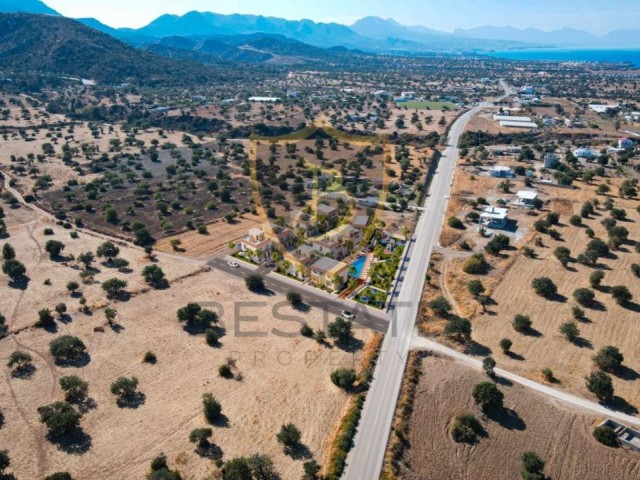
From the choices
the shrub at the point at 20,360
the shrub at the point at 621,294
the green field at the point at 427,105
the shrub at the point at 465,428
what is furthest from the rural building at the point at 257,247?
the green field at the point at 427,105

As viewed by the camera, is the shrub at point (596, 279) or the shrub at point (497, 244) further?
the shrub at point (497, 244)

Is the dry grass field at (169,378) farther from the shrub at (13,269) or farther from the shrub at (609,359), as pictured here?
the shrub at (609,359)

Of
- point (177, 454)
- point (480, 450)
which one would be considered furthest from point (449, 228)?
point (177, 454)

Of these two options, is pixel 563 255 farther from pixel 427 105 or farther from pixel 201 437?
pixel 427 105

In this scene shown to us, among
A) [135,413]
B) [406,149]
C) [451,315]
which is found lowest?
[135,413]

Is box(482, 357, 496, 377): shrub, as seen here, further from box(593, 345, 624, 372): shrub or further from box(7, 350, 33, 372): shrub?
box(7, 350, 33, 372): shrub

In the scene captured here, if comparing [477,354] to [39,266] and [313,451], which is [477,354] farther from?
[39,266]

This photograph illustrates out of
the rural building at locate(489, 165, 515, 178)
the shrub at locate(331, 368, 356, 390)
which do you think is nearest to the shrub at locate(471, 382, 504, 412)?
the shrub at locate(331, 368, 356, 390)
